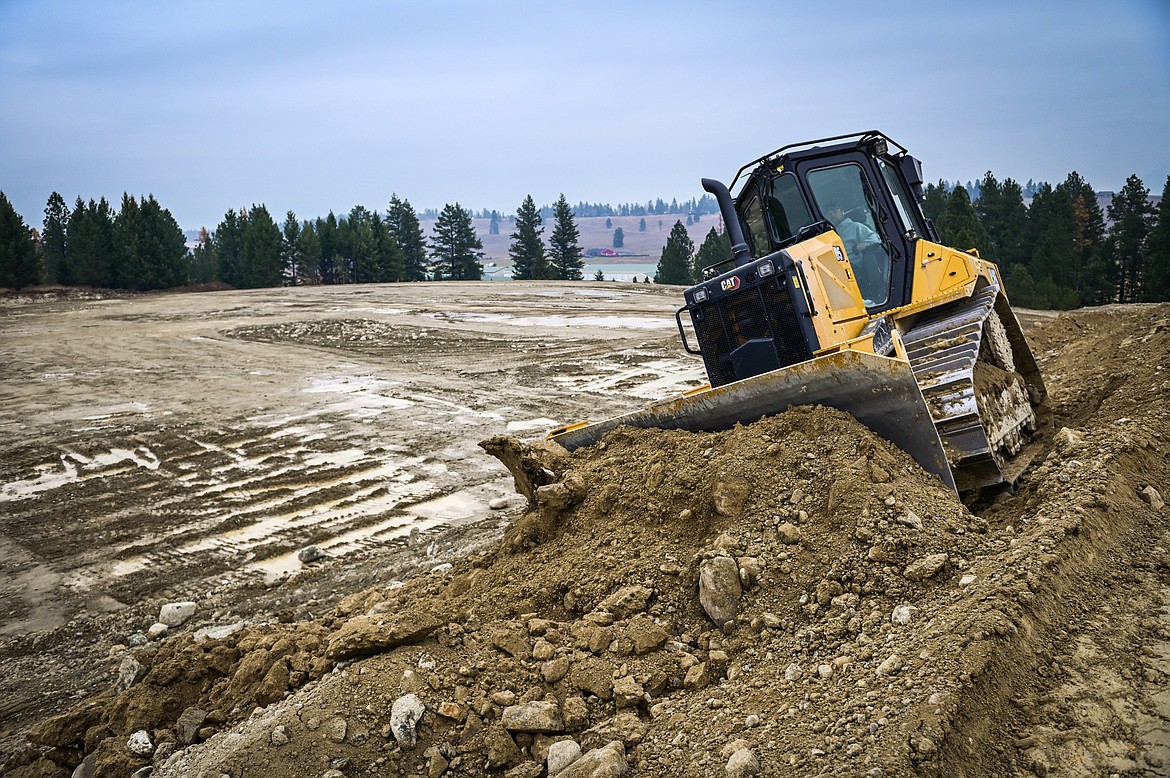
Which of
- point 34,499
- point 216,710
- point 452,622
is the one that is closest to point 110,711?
point 216,710

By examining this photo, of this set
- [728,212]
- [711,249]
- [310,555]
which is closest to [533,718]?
[310,555]

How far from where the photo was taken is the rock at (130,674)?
4848 mm

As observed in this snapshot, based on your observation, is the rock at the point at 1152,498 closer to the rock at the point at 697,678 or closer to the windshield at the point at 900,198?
the rock at the point at 697,678

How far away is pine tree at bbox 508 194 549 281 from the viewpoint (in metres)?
65.2

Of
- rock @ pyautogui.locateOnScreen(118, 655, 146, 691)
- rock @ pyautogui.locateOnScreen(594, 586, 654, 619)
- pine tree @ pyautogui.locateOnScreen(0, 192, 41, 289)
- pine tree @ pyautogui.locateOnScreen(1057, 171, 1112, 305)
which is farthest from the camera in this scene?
pine tree @ pyautogui.locateOnScreen(0, 192, 41, 289)

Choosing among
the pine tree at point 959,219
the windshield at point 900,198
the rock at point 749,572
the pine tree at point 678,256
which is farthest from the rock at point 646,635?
the pine tree at point 678,256

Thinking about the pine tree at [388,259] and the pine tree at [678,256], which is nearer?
the pine tree at [678,256]

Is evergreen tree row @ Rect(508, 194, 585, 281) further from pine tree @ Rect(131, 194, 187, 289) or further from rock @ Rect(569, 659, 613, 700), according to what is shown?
rock @ Rect(569, 659, 613, 700)

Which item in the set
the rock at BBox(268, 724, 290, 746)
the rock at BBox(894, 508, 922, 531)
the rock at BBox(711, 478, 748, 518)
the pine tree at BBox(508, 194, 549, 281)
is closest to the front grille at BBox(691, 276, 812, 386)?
the rock at BBox(711, 478, 748, 518)

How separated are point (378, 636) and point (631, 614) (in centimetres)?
129

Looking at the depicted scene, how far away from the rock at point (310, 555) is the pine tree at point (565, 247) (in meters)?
59.9

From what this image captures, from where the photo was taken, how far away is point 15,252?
142 feet

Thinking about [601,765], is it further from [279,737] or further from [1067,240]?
[1067,240]

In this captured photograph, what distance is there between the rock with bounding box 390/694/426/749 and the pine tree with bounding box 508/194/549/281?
2413 inches
